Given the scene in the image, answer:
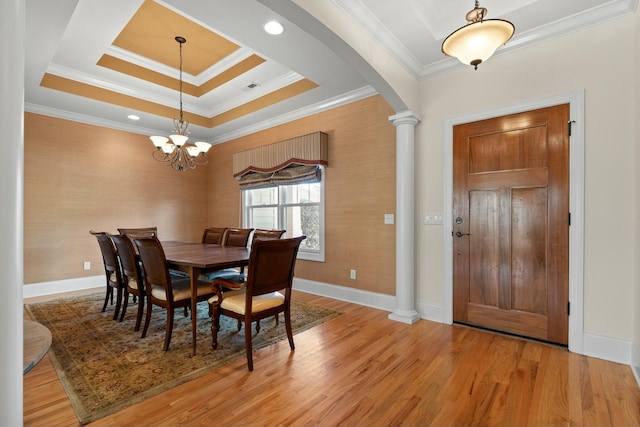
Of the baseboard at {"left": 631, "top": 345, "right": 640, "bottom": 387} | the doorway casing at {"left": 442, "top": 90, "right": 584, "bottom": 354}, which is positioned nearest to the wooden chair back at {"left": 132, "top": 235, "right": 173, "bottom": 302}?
the doorway casing at {"left": 442, "top": 90, "right": 584, "bottom": 354}

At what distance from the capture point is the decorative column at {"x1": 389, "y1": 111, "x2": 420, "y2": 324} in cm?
324

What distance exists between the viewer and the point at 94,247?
4754 millimetres

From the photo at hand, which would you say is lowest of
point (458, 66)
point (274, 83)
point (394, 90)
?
point (394, 90)

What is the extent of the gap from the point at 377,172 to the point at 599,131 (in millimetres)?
2044

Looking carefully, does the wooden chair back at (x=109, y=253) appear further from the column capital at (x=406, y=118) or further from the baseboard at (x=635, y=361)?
the baseboard at (x=635, y=361)

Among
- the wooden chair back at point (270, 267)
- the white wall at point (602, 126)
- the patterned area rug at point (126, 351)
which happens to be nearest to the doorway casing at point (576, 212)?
the white wall at point (602, 126)

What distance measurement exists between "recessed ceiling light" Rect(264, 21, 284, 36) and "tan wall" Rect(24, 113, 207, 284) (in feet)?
12.6

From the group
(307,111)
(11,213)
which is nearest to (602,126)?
(307,111)

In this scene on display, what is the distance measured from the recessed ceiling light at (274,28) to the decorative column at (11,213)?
1.99 meters

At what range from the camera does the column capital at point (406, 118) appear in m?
3.21

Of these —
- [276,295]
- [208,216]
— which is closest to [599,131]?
[276,295]

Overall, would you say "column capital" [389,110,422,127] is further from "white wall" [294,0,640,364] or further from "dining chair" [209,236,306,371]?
"dining chair" [209,236,306,371]

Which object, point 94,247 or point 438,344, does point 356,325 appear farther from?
point 94,247

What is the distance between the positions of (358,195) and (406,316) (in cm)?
159
